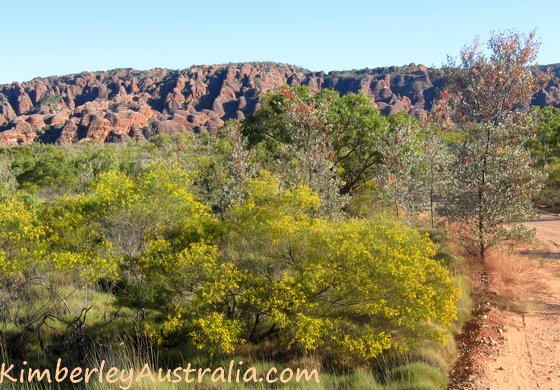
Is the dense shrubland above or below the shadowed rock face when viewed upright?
below

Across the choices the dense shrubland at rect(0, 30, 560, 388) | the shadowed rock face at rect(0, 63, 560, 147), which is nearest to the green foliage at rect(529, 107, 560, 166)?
the dense shrubland at rect(0, 30, 560, 388)

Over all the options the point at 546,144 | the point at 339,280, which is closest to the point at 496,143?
the point at 339,280

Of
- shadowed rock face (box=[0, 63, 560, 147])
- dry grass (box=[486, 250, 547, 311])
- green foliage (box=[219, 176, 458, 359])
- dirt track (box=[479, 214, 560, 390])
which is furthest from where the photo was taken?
shadowed rock face (box=[0, 63, 560, 147])

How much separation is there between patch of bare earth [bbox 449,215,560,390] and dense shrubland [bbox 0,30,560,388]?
1.84 ft

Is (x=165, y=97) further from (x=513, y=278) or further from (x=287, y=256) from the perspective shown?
(x=287, y=256)

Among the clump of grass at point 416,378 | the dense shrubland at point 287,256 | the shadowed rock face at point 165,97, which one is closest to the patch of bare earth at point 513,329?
the clump of grass at point 416,378

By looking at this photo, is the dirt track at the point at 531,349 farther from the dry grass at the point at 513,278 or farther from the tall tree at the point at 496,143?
the tall tree at the point at 496,143

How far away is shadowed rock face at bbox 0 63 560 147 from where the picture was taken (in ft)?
343

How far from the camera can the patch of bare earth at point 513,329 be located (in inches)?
318

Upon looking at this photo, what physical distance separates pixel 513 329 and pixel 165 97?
437 ft

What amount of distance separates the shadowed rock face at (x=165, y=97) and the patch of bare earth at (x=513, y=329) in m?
94.5

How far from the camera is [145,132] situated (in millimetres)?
105500

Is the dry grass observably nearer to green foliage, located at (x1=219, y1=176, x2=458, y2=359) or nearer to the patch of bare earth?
the patch of bare earth

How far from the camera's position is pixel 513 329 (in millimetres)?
10219
